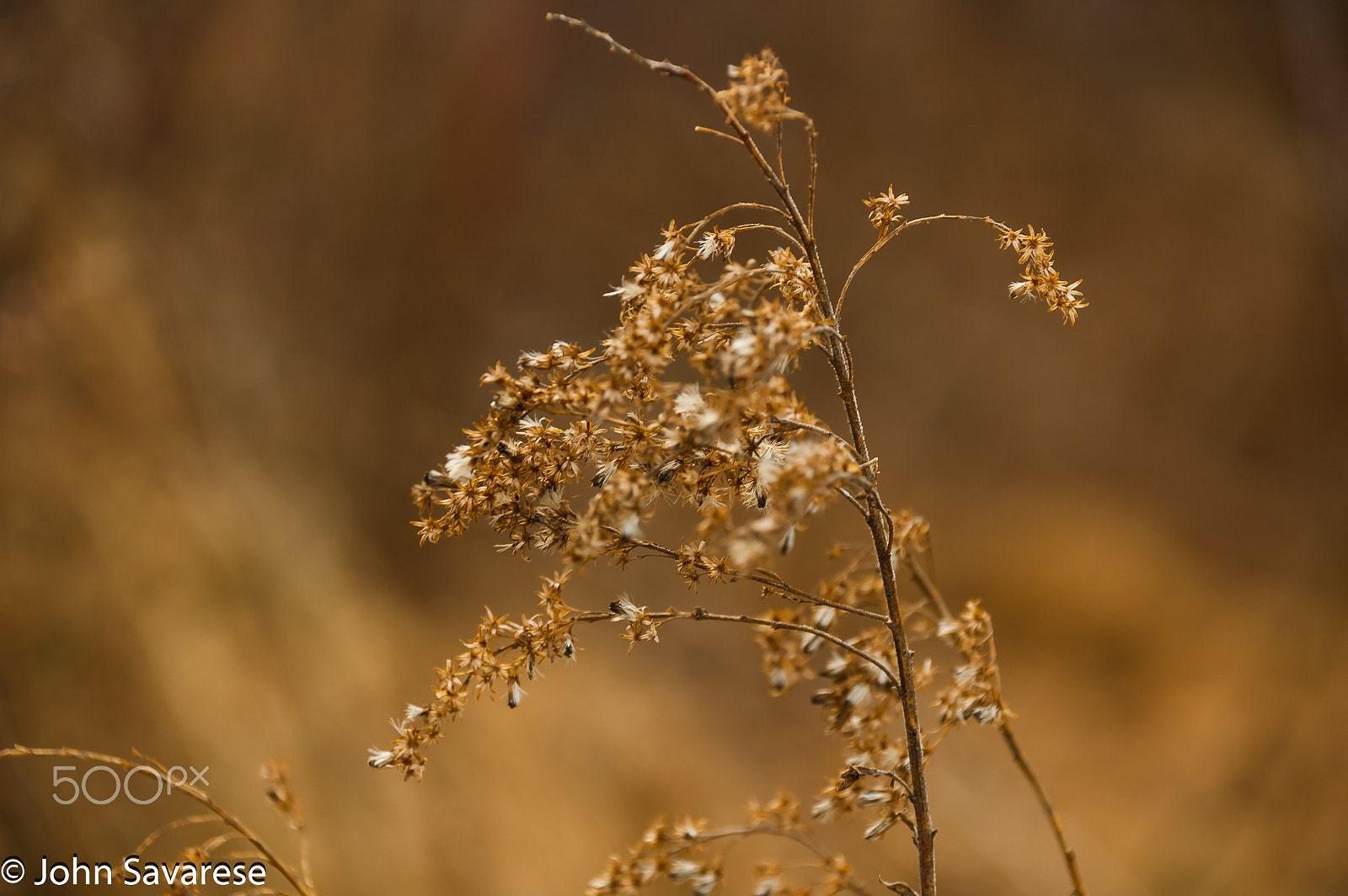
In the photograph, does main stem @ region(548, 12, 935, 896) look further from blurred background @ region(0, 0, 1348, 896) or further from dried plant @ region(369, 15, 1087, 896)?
blurred background @ region(0, 0, 1348, 896)

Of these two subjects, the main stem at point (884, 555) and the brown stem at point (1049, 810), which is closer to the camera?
the main stem at point (884, 555)

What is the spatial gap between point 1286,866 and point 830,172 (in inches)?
72.6

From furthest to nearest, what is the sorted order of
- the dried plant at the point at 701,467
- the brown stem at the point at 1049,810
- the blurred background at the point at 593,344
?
the blurred background at the point at 593,344 < the brown stem at the point at 1049,810 < the dried plant at the point at 701,467

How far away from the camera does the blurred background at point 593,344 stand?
1279mm

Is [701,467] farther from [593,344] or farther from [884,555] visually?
[593,344]

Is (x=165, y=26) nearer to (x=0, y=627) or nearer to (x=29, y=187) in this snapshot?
(x=29, y=187)

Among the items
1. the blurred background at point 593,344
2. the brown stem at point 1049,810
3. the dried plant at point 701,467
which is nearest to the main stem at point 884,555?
the dried plant at point 701,467

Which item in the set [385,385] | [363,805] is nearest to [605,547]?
[363,805]

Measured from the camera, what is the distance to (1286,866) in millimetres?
1357

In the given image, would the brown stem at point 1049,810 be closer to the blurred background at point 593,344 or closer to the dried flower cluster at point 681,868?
the dried flower cluster at point 681,868

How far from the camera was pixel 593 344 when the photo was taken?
183cm

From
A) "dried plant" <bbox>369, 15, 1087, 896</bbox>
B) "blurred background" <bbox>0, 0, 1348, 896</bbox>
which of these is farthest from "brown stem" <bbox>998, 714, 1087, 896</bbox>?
Answer: "blurred background" <bbox>0, 0, 1348, 896</bbox>

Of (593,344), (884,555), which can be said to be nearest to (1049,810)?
(884,555)

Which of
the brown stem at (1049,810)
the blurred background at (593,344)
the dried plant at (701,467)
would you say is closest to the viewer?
the dried plant at (701,467)
